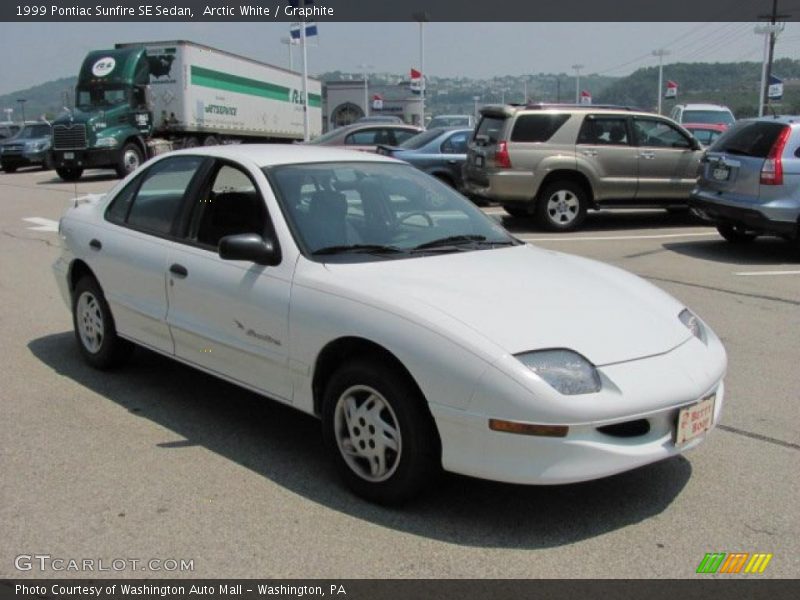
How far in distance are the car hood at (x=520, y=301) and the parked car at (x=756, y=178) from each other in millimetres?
5997

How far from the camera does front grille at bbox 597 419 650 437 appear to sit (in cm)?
331

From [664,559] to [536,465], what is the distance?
2.01ft

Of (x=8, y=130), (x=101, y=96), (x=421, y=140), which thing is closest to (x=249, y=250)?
(x=421, y=140)

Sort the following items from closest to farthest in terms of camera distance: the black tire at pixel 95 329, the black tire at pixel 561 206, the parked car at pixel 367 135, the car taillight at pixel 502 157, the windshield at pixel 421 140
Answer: the black tire at pixel 95 329 → the car taillight at pixel 502 157 → the black tire at pixel 561 206 → the windshield at pixel 421 140 → the parked car at pixel 367 135

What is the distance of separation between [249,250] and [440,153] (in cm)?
1118

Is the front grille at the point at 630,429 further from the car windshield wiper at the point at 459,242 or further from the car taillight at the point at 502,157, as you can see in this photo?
the car taillight at the point at 502,157

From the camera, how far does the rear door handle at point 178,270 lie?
456 cm

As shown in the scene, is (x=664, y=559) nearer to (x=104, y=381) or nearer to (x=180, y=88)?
(x=104, y=381)

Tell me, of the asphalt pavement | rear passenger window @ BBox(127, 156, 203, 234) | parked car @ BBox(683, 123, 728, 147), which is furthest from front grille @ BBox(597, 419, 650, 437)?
parked car @ BBox(683, 123, 728, 147)

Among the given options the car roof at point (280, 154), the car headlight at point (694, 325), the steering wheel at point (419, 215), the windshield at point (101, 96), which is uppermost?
the windshield at point (101, 96)

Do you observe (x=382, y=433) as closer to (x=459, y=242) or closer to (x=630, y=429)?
(x=630, y=429)

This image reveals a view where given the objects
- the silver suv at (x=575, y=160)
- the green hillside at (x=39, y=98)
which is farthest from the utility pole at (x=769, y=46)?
the green hillside at (x=39, y=98)

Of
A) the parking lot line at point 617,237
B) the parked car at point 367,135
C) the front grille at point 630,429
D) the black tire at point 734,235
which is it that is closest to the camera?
the front grille at point 630,429

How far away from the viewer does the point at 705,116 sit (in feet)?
74.4
